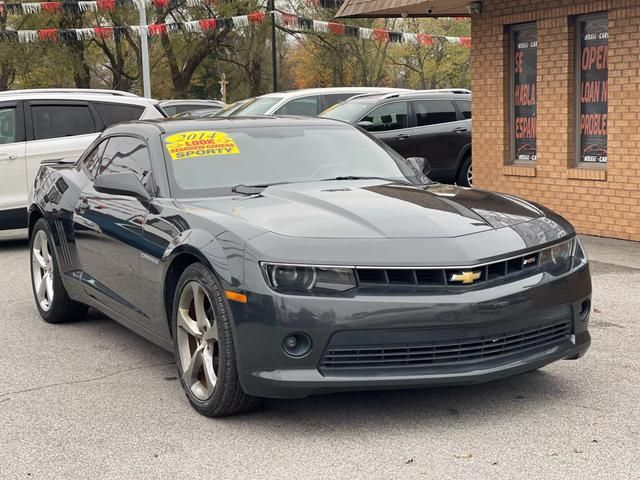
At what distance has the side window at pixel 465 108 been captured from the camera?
16.2m

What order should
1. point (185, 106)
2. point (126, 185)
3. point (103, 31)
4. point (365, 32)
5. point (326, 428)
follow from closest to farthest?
point (326, 428) < point (126, 185) < point (185, 106) < point (365, 32) < point (103, 31)

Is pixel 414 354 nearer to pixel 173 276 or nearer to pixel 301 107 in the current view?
pixel 173 276

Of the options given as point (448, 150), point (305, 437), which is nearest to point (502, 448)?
point (305, 437)

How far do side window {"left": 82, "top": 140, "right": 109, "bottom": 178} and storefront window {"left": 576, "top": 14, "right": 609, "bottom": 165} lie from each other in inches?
244

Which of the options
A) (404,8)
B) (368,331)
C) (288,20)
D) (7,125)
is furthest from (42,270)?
(288,20)

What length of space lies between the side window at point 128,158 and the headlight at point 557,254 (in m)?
2.24

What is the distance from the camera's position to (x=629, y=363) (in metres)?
5.62

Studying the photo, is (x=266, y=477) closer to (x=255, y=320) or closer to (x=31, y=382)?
(x=255, y=320)

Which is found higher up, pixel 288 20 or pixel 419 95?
pixel 288 20

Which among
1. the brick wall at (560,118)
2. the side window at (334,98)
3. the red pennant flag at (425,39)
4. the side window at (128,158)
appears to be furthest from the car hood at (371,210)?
the red pennant flag at (425,39)

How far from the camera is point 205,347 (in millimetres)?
4836

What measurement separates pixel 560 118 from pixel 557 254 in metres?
6.90

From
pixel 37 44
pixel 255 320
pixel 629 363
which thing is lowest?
pixel 629 363

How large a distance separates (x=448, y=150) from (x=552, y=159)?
168 inches
